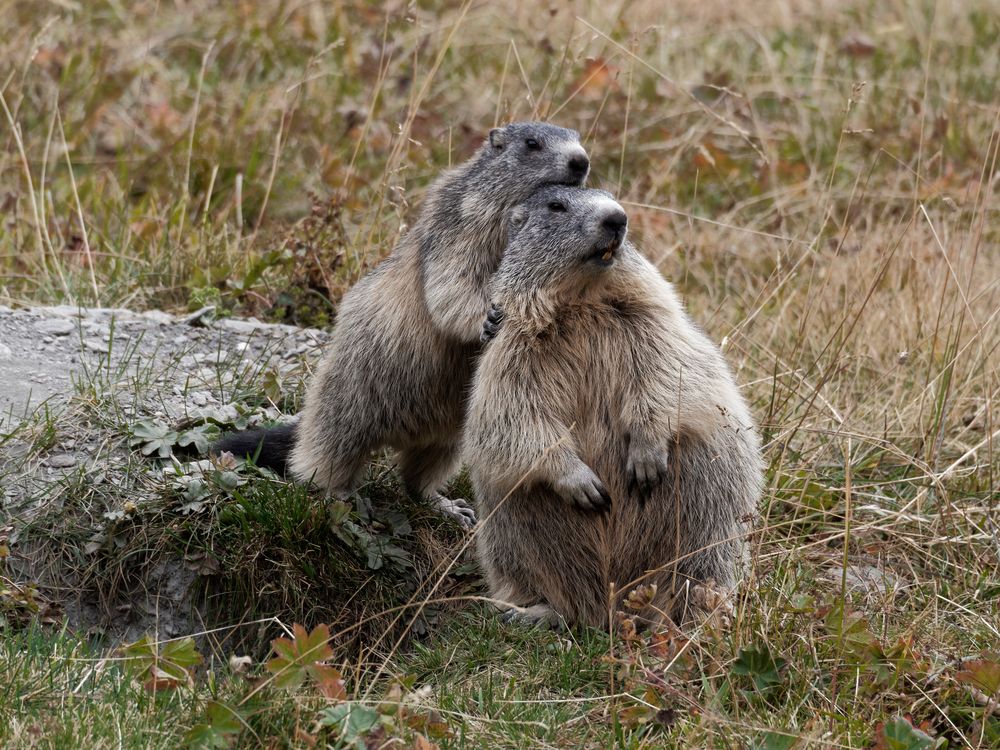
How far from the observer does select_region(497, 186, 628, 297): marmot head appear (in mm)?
3875

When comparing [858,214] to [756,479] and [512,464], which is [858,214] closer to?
[756,479]

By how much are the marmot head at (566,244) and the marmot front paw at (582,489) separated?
0.58 metres

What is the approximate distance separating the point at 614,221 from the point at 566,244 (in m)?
0.17

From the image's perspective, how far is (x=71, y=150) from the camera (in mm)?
7547

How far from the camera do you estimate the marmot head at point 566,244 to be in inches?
153

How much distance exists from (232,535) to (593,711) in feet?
5.41

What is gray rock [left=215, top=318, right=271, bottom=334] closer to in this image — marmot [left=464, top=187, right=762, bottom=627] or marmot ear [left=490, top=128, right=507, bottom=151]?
marmot ear [left=490, top=128, right=507, bottom=151]

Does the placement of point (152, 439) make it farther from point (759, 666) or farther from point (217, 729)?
point (759, 666)

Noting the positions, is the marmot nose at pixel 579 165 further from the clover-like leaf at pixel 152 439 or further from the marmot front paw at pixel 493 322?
the clover-like leaf at pixel 152 439

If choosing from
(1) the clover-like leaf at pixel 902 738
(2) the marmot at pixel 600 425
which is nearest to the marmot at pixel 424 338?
(2) the marmot at pixel 600 425

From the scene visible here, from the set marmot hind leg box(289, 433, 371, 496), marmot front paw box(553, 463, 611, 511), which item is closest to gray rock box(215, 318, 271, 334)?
marmot hind leg box(289, 433, 371, 496)

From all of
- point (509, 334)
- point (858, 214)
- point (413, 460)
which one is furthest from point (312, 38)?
point (509, 334)

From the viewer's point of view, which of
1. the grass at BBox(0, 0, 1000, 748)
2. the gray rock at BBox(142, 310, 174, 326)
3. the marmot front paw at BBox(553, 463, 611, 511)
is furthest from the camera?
the gray rock at BBox(142, 310, 174, 326)

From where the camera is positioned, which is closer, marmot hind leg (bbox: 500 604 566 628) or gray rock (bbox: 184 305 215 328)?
marmot hind leg (bbox: 500 604 566 628)
